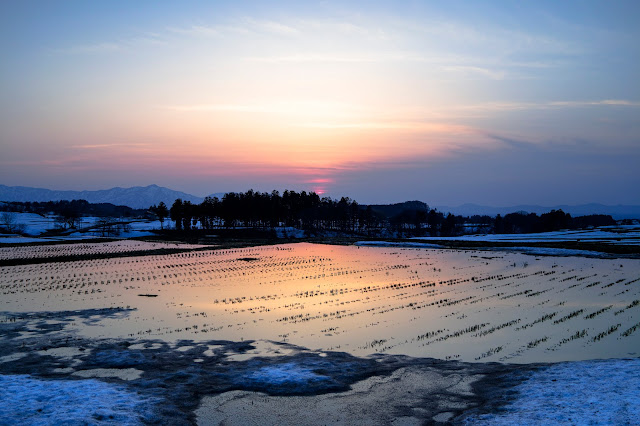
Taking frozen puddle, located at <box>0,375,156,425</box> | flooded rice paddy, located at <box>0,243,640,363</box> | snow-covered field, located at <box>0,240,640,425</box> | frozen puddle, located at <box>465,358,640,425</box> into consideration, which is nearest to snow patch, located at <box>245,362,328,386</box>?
snow-covered field, located at <box>0,240,640,425</box>

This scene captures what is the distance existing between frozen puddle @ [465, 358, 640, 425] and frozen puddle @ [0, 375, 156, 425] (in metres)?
8.06

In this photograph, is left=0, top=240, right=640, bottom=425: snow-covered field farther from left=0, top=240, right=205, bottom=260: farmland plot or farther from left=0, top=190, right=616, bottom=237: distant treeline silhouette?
left=0, top=190, right=616, bottom=237: distant treeline silhouette

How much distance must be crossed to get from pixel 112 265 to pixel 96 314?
88.1ft

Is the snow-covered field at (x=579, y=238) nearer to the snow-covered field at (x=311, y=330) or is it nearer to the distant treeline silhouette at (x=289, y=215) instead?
the snow-covered field at (x=311, y=330)

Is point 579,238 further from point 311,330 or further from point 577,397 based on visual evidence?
point 577,397

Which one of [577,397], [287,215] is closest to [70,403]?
[577,397]

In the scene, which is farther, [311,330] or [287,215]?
[287,215]

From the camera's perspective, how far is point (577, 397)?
1143cm

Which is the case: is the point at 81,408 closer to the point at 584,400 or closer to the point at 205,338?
the point at 205,338

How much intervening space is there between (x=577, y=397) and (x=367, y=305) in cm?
1467

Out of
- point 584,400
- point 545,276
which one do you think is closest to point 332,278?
point 545,276

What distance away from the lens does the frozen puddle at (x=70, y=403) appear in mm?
10469

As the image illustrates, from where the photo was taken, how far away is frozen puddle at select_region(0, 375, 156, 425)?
412 inches

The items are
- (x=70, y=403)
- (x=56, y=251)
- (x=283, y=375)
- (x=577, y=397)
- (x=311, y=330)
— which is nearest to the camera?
(x=70, y=403)
